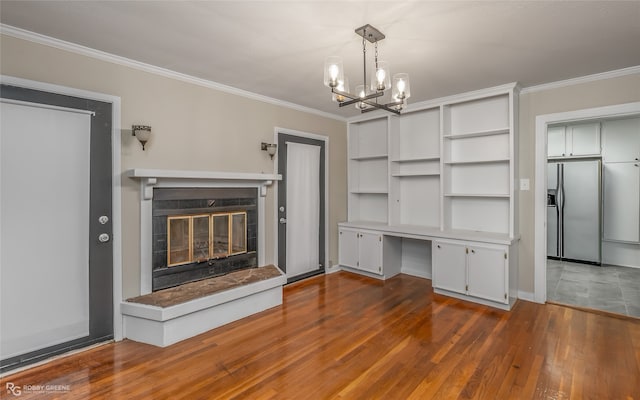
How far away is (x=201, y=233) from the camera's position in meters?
3.43

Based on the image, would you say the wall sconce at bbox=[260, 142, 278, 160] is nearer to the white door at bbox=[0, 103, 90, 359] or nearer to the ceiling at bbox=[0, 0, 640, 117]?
the ceiling at bbox=[0, 0, 640, 117]

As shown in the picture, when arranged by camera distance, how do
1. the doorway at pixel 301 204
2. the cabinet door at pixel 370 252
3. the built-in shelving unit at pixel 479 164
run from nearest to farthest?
the built-in shelving unit at pixel 479 164
the doorway at pixel 301 204
the cabinet door at pixel 370 252

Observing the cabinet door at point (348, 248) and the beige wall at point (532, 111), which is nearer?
the beige wall at point (532, 111)

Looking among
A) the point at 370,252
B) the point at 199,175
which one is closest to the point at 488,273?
the point at 370,252

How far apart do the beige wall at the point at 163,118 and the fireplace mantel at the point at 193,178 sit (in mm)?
130

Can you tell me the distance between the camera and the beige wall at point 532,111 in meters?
3.34

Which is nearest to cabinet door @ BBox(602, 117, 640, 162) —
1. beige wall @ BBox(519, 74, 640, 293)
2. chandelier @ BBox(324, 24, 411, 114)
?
beige wall @ BBox(519, 74, 640, 293)

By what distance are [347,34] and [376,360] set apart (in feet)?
8.21

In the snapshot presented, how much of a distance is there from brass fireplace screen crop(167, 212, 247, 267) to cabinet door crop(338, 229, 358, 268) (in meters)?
1.71

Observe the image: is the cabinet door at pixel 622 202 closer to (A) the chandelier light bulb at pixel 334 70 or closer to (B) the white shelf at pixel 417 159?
(B) the white shelf at pixel 417 159

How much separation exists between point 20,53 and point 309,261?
3.68 m

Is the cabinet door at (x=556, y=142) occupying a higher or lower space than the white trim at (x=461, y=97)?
lower

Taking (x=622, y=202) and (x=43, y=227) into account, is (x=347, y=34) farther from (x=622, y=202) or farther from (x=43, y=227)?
(x=622, y=202)

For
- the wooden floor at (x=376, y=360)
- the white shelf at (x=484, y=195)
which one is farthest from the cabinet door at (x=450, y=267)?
the white shelf at (x=484, y=195)
